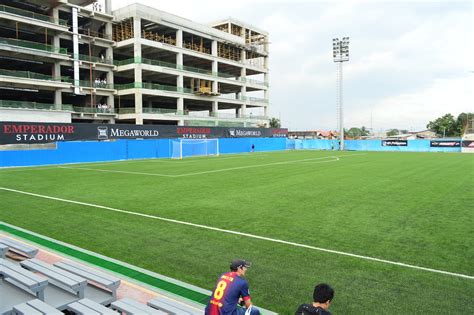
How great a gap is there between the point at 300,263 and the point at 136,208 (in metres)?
7.19

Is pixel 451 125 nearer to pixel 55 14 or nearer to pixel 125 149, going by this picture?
pixel 125 149

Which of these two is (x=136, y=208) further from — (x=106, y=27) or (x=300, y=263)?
(x=106, y=27)

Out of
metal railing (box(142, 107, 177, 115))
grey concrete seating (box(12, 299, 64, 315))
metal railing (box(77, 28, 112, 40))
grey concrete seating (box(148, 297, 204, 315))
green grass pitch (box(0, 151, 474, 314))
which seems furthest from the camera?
metal railing (box(142, 107, 177, 115))

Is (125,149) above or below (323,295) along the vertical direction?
above

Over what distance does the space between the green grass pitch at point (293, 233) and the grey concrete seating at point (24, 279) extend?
7.16 feet

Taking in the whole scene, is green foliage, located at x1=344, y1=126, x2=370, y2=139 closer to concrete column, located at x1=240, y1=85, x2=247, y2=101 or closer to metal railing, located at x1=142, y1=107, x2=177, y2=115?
concrete column, located at x1=240, y1=85, x2=247, y2=101

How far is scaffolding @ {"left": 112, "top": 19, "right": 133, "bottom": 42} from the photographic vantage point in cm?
5764

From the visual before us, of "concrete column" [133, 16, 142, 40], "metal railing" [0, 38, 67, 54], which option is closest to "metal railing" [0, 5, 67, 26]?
"metal railing" [0, 38, 67, 54]

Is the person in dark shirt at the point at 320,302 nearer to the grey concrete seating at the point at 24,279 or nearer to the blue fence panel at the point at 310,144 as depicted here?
the grey concrete seating at the point at 24,279

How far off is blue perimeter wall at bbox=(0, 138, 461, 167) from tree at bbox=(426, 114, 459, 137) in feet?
185

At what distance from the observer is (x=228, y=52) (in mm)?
76250

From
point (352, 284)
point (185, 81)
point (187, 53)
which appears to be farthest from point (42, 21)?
point (352, 284)

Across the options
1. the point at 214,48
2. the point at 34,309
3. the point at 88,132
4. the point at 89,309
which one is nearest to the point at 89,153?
the point at 88,132

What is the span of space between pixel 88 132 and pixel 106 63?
915 inches
